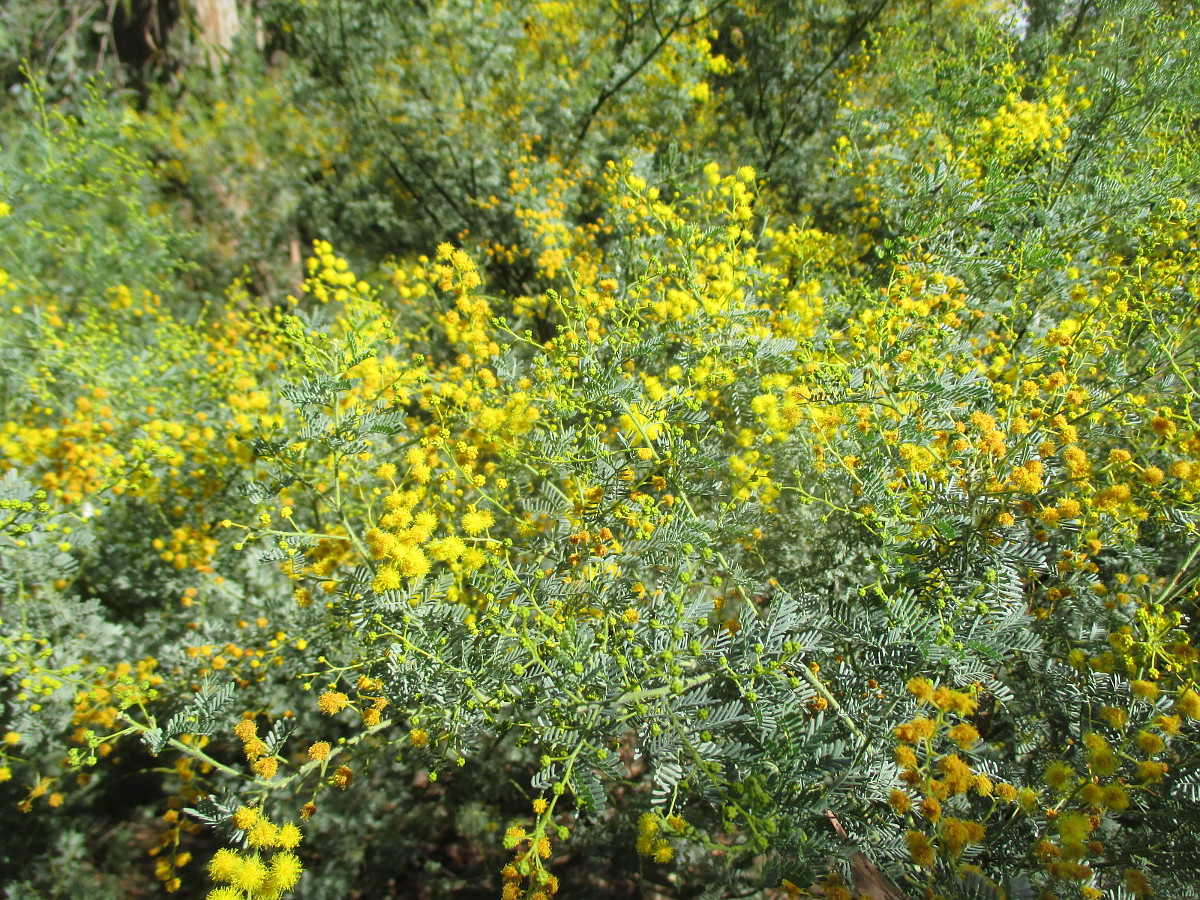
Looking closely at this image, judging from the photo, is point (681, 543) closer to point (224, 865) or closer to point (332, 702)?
point (332, 702)

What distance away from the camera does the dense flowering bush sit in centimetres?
137

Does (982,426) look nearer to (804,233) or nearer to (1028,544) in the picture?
(1028,544)

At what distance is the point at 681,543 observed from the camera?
1564 millimetres

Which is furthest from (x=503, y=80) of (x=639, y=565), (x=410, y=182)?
(x=639, y=565)

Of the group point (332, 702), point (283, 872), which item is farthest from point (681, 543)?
point (283, 872)

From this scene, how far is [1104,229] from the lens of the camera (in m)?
2.38

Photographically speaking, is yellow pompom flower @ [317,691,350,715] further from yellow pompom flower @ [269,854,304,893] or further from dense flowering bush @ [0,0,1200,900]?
yellow pompom flower @ [269,854,304,893]

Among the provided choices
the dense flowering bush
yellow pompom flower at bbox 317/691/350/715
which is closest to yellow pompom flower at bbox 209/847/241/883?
the dense flowering bush

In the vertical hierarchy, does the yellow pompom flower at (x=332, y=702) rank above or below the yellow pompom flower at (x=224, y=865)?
above

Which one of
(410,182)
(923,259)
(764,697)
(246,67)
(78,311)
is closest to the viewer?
(764,697)

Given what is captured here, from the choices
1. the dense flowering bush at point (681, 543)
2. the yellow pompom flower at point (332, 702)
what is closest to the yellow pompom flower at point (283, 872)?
the dense flowering bush at point (681, 543)

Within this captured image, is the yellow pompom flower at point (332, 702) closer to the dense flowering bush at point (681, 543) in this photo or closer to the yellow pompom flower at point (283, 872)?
the dense flowering bush at point (681, 543)

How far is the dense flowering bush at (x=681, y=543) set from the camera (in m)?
1.37

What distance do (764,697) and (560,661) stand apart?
48 cm
